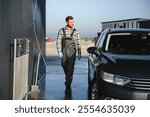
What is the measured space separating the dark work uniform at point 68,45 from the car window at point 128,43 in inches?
76.6

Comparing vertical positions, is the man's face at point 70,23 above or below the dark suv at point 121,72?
above

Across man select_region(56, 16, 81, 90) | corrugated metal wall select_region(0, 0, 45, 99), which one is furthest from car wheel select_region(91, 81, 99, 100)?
man select_region(56, 16, 81, 90)

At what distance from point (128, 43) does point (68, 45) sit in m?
2.34

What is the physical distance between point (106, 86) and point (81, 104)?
1.07m

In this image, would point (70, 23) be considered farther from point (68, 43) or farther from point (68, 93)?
point (68, 93)

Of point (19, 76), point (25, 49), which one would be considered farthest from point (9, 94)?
point (25, 49)

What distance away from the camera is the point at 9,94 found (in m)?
7.90

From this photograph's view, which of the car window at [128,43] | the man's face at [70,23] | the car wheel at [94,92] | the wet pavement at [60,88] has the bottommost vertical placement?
the wet pavement at [60,88]

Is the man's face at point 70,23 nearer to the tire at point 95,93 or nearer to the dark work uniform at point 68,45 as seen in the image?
the dark work uniform at point 68,45

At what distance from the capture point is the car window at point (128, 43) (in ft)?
28.6

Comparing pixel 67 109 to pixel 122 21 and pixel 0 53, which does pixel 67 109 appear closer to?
pixel 0 53

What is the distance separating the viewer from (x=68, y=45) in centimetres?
1090

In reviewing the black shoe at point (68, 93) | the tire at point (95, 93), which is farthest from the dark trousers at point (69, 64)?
the tire at point (95, 93)

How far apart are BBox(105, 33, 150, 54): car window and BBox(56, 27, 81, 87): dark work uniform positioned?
1.95 metres
